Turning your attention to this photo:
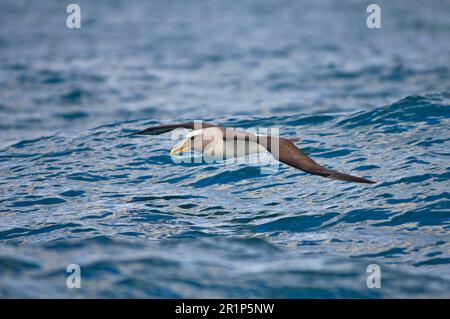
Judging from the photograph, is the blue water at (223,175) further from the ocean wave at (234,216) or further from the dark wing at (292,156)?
the dark wing at (292,156)

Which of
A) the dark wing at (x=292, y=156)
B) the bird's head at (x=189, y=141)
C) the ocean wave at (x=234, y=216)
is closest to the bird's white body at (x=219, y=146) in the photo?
the bird's head at (x=189, y=141)

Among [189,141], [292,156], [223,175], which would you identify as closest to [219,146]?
[189,141]

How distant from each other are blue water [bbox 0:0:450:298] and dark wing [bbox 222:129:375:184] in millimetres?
1238

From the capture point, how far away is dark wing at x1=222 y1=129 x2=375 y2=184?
10.0m

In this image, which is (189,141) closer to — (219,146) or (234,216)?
(219,146)

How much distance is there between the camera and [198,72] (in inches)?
1015

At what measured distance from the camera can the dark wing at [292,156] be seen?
1004 cm

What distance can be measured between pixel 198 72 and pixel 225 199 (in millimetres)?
13405

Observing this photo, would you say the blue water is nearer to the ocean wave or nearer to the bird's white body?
the ocean wave

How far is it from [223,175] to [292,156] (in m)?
3.56

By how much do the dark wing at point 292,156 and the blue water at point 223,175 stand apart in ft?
4.06

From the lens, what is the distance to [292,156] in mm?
10648

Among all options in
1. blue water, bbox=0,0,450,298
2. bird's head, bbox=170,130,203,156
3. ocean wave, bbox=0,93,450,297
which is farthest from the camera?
bird's head, bbox=170,130,203,156

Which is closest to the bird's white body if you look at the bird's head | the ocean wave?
the bird's head
